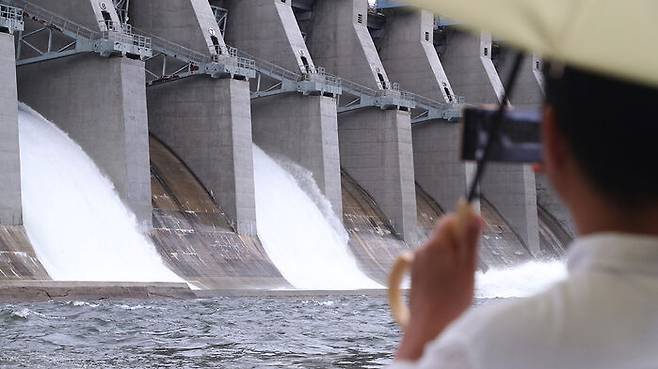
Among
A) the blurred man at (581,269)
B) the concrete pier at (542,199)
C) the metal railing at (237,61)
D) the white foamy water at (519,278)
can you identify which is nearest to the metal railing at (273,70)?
the metal railing at (237,61)

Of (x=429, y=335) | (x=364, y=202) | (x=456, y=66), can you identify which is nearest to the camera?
(x=429, y=335)

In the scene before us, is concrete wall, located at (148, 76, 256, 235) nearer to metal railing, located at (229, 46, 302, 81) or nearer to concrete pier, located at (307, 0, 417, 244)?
metal railing, located at (229, 46, 302, 81)

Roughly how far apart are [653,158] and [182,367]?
39.9 feet

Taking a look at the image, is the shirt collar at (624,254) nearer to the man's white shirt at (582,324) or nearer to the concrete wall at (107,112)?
the man's white shirt at (582,324)

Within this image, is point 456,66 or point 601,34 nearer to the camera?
point 601,34

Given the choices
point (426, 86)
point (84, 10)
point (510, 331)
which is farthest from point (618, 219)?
point (426, 86)

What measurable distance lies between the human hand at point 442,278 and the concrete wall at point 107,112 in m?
30.6

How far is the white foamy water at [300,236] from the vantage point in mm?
38094

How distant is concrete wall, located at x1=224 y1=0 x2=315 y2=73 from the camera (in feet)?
136

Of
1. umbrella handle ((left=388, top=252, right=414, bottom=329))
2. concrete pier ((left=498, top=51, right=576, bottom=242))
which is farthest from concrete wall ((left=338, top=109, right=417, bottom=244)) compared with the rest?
umbrella handle ((left=388, top=252, right=414, bottom=329))

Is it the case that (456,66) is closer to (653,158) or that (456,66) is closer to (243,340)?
(243,340)

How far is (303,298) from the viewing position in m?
30.7

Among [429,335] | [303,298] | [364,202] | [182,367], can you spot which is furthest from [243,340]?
[364,202]

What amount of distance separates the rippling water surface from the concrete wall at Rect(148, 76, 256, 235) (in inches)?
438
